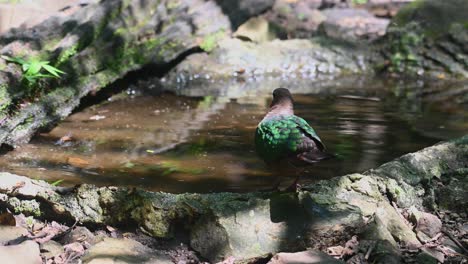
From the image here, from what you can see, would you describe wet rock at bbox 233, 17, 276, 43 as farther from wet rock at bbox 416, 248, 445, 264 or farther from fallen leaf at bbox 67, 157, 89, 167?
wet rock at bbox 416, 248, 445, 264

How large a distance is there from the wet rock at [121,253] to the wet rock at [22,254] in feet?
0.85

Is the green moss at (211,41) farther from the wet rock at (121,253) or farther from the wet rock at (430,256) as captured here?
the wet rock at (430,256)

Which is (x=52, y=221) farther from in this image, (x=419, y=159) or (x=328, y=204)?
(x=419, y=159)

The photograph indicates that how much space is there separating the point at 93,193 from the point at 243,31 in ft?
26.5

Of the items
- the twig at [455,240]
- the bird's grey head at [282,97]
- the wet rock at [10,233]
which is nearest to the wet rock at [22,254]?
the wet rock at [10,233]

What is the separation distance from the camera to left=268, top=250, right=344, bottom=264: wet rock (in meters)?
2.97

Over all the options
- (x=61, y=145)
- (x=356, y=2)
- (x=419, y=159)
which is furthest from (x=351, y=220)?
(x=356, y=2)

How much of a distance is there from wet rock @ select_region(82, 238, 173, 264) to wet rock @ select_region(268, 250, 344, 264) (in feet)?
1.94

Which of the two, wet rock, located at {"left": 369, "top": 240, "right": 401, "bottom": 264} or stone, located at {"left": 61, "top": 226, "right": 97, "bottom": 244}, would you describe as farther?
stone, located at {"left": 61, "top": 226, "right": 97, "bottom": 244}

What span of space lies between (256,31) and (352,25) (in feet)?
6.62

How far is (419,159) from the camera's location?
409 centimetres

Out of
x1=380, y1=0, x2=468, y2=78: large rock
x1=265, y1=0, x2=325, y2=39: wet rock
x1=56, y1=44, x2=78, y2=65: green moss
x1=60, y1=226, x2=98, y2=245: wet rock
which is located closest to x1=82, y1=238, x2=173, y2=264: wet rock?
x1=60, y1=226, x2=98, y2=245: wet rock

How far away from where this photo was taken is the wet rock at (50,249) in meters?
3.14

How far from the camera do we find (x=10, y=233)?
3293mm
